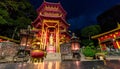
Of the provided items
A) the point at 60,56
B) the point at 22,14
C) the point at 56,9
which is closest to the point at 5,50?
the point at 60,56

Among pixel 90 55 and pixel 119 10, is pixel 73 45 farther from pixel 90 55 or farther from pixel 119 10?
pixel 119 10

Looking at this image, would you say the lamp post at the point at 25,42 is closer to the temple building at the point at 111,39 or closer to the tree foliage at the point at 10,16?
the tree foliage at the point at 10,16

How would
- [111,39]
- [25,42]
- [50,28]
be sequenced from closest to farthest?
[25,42], [111,39], [50,28]

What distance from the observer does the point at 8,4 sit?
1953 cm

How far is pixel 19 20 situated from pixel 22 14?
107 inches

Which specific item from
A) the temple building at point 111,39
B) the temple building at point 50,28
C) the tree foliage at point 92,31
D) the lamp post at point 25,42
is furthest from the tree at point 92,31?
the lamp post at point 25,42

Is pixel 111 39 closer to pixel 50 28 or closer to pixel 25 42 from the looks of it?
pixel 50 28

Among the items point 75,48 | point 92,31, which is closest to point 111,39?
point 92,31

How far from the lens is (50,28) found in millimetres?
18109

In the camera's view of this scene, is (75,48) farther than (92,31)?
No

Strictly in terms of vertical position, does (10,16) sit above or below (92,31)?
above

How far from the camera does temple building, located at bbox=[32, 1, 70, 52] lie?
16328mm

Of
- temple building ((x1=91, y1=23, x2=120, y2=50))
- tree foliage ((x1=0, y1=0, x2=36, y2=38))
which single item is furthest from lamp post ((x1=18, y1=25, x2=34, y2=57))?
temple building ((x1=91, y1=23, x2=120, y2=50))

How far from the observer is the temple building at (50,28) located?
1633cm
